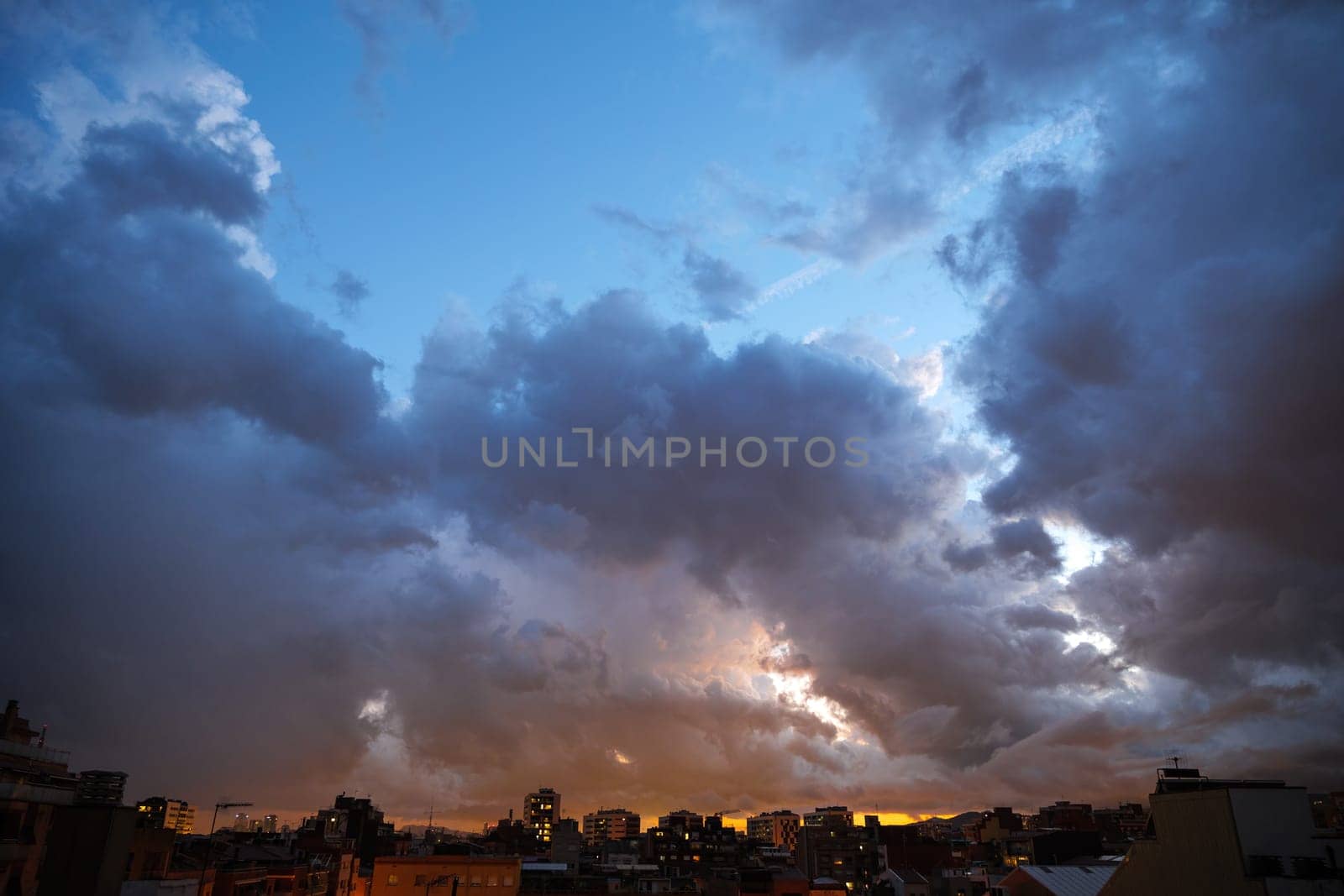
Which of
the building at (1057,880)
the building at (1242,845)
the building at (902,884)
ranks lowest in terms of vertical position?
the building at (902,884)

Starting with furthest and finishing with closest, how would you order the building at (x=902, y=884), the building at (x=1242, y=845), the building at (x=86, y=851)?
the building at (x=902, y=884), the building at (x=86, y=851), the building at (x=1242, y=845)

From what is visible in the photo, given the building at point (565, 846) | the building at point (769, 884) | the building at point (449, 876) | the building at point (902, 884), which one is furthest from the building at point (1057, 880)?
the building at point (565, 846)

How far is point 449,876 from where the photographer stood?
105375 mm

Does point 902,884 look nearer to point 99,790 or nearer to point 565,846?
point 565,846

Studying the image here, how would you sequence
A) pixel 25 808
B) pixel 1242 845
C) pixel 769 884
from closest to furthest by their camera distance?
1. pixel 1242 845
2. pixel 25 808
3. pixel 769 884

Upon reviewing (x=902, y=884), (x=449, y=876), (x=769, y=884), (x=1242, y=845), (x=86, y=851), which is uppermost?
(x=1242, y=845)

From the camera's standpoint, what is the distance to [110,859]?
66.1m

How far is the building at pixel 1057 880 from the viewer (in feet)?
247

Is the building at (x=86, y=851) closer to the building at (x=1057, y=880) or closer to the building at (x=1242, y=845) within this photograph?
the building at (x=1242, y=845)

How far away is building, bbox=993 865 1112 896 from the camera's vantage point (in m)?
75.3

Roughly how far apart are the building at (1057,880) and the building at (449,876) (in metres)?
59.8

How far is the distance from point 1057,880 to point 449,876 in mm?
70789

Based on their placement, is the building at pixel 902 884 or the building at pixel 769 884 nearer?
the building at pixel 769 884

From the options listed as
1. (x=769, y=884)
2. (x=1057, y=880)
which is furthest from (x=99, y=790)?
(x=1057, y=880)
